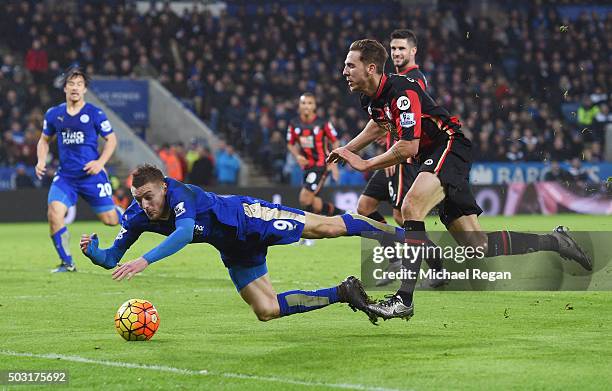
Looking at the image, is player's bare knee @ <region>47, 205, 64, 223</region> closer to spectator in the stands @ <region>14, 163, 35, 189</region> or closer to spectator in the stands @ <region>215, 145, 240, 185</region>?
spectator in the stands @ <region>14, 163, 35, 189</region>

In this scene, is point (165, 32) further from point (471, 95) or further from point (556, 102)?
point (556, 102)

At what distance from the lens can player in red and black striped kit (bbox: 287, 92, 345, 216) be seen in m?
17.8

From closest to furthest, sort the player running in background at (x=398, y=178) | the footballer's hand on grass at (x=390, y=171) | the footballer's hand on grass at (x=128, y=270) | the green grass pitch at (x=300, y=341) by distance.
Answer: the green grass pitch at (x=300, y=341) < the footballer's hand on grass at (x=128, y=270) < the player running in background at (x=398, y=178) < the footballer's hand on grass at (x=390, y=171)

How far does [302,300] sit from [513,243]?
2.57 meters

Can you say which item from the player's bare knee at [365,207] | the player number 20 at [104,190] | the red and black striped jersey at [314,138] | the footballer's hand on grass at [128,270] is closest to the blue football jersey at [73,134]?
the player number 20 at [104,190]

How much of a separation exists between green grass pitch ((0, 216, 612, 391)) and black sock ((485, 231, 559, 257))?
490 mm

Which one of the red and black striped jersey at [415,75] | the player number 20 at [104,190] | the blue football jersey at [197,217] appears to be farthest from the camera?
the player number 20 at [104,190]

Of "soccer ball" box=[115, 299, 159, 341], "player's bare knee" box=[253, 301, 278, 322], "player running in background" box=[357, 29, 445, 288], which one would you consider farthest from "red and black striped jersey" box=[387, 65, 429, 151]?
"soccer ball" box=[115, 299, 159, 341]

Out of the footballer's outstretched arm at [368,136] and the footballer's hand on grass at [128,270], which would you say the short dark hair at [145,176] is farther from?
the footballer's outstretched arm at [368,136]

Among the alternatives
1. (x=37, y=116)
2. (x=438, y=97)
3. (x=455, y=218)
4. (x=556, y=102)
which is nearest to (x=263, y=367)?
(x=455, y=218)

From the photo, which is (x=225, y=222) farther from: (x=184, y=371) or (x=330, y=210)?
(x=330, y=210)

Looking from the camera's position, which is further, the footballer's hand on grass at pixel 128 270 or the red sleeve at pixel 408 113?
the red sleeve at pixel 408 113

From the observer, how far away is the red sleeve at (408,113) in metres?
8.64

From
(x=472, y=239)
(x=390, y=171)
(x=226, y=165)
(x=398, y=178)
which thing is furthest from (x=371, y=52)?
(x=226, y=165)
